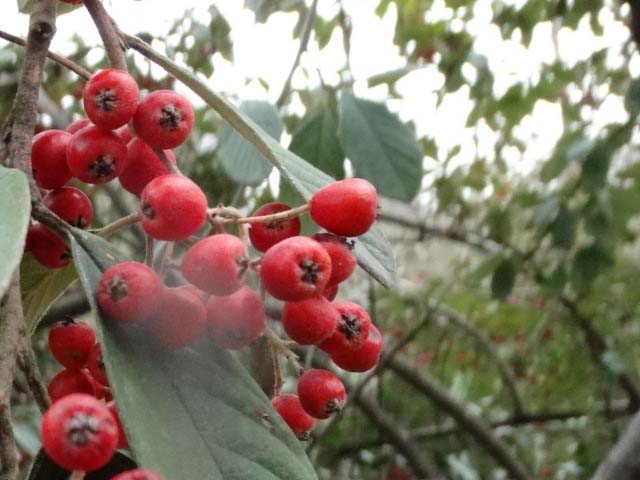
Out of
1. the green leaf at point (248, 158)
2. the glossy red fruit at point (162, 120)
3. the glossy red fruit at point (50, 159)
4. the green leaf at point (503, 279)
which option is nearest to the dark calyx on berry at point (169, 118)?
the glossy red fruit at point (162, 120)

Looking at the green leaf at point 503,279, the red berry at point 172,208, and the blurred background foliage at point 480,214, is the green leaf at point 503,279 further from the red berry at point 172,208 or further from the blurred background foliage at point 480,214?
the red berry at point 172,208

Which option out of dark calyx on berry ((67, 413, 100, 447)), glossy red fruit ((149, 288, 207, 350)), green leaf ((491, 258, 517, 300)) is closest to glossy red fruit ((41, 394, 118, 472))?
dark calyx on berry ((67, 413, 100, 447))

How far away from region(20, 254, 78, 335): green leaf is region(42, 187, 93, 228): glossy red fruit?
83 millimetres

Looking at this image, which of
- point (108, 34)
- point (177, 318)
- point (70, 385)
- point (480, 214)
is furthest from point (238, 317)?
point (480, 214)

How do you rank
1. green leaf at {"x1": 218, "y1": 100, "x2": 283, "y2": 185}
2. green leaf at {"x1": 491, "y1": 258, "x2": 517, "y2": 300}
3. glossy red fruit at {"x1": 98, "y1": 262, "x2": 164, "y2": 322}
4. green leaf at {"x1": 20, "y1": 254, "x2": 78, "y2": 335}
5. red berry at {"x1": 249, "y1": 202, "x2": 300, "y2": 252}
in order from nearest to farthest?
Result: glossy red fruit at {"x1": 98, "y1": 262, "x2": 164, "y2": 322} → red berry at {"x1": 249, "y1": 202, "x2": 300, "y2": 252} → green leaf at {"x1": 20, "y1": 254, "x2": 78, "y2": 335} → green leaf at {"x1": 218, "y1": 100, "x2": 283, "y2": 185} → green leaf at {"x1": 491, "y1": 258, "x2": 517, "y2": 300}

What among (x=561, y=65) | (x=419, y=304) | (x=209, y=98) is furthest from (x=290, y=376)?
(x=209, y=98)

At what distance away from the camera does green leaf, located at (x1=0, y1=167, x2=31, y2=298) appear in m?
0.41

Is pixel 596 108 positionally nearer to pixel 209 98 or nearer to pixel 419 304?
pixel 419 304

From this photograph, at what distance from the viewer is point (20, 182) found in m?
0.48

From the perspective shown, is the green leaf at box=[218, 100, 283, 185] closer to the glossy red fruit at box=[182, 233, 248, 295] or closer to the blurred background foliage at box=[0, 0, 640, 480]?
the blurred background foliage at box=[0, 0, 640, 480]

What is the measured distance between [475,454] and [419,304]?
65cm

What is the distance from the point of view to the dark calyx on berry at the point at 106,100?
1.91 ft

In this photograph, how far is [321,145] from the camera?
1.46 metres

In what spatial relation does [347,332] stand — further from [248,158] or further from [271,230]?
[248,158]
